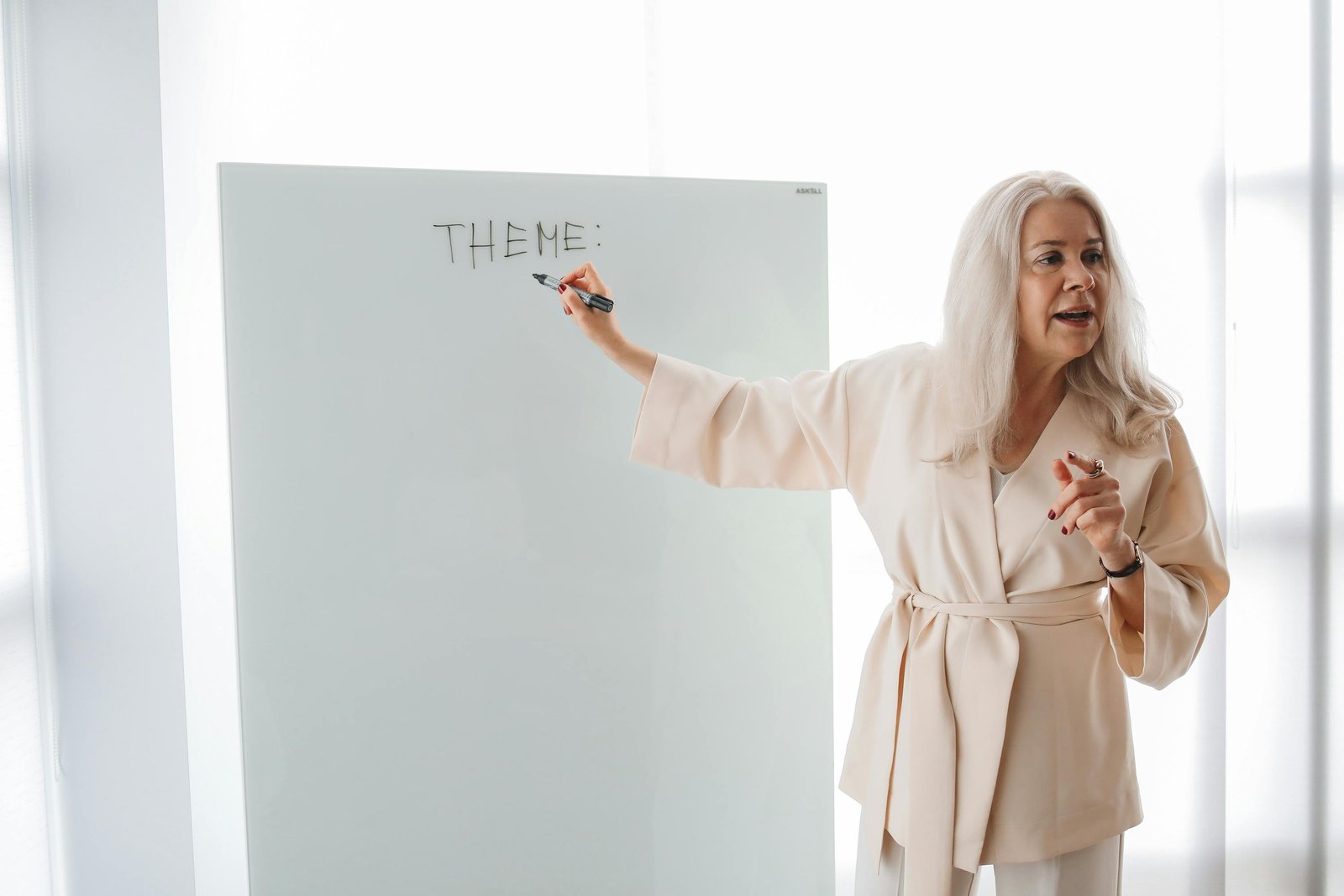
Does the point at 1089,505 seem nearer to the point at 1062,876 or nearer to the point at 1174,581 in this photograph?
the point at 1174,581

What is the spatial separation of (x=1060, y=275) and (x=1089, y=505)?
29cm

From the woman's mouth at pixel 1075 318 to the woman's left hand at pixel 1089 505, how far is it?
0.59ft

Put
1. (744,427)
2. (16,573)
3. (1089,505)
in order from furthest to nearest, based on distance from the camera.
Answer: (16,573) < (744,427) < (1089,505)

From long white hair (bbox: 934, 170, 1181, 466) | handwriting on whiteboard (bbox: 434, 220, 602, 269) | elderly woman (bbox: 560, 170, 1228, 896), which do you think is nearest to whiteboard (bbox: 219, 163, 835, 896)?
handwriting on whiteboard (bbox: 434, 220, 602, 269)

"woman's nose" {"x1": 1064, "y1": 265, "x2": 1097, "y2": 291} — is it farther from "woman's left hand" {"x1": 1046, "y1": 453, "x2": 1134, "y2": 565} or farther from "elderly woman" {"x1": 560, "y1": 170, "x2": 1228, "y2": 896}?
"woman's left hand" {"x1": 1046, "y1": 453, "x2": 1134, "y2": 565}

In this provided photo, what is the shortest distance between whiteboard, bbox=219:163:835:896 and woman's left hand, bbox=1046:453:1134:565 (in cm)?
43

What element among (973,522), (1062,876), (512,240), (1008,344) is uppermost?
(512,240)

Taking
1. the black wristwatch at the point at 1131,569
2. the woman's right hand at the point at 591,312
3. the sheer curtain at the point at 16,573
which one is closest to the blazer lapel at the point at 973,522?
the black wristwatch at the point at 1131,569

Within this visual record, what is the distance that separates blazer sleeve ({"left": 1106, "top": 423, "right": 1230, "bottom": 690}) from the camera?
3.39 feet

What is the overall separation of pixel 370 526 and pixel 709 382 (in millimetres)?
505

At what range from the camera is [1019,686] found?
41.5 inches

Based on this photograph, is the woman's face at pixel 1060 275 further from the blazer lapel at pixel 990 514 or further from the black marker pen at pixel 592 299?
the black marker pen at pixel 592 299

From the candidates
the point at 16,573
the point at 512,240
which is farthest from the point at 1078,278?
the point at 16,573

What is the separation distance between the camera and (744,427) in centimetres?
118
